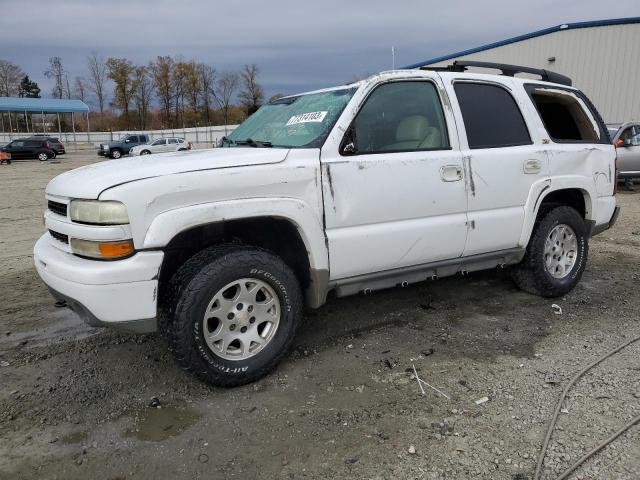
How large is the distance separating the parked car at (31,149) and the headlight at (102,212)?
34.7 m

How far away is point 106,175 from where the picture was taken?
293cm

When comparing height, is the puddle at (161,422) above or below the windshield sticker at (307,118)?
below

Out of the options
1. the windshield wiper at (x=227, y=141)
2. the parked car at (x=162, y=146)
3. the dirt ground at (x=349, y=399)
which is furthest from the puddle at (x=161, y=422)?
the parked car at (x=162, y=146)

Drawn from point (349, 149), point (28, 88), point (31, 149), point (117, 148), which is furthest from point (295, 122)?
point (28, 88)

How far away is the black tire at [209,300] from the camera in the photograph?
295cm

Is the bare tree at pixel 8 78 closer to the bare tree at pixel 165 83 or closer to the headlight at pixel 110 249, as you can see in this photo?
the bare tree at pixel 165 83

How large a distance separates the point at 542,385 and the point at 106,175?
2.91 m

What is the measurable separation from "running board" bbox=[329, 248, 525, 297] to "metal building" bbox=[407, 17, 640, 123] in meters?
21.0

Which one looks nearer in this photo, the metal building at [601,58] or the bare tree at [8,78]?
the metal building at [601,58]

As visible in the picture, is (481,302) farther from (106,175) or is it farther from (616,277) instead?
(106,175)

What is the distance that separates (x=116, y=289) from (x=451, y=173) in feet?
7.90

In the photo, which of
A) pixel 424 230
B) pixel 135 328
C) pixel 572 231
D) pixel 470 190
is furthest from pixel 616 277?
pixel 135 328

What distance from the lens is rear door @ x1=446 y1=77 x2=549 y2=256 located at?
392 cm

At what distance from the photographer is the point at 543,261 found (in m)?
4.59
